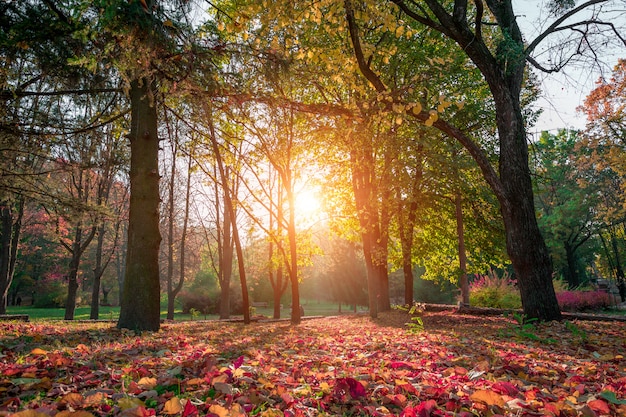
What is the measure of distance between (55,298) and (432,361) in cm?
3925

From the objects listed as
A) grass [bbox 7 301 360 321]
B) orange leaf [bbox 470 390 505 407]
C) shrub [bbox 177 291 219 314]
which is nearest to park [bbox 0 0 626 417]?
orange leaf [bbox 470 390 505 407]

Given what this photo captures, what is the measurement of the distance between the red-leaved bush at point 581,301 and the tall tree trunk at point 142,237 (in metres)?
18.7

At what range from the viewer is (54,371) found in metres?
2.48

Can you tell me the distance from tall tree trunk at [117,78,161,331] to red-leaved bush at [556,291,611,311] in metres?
18.7

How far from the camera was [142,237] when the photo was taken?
22.0 feet

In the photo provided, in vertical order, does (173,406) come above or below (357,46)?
below

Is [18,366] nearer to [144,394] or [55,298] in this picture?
[144,394]

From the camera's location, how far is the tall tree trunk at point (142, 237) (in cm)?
664

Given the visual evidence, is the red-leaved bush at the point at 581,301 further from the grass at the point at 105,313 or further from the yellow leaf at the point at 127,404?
the yellow leaf at the point at 127,404

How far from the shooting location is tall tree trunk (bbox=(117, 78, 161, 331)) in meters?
6.64

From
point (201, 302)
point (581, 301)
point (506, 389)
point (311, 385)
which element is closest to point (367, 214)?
point (311, 385)

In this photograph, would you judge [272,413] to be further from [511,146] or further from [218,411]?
[511,146]

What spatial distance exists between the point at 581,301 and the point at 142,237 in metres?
20.7

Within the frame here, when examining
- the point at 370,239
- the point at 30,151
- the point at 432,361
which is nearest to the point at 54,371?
the point at 432,361
